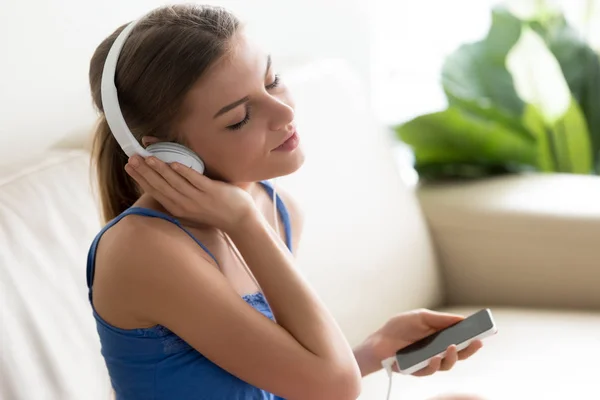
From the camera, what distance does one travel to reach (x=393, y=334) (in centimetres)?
143

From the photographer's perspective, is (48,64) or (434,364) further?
(48,64)

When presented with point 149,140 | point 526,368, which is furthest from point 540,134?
point 149,140

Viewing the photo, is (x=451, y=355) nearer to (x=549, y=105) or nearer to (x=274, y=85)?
(x=274, y=85)

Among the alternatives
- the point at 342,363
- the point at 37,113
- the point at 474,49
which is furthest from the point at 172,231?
the point at 474,49

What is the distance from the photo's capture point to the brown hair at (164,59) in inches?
43.6

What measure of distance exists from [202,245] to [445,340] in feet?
1.27

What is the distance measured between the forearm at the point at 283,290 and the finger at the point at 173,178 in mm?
80

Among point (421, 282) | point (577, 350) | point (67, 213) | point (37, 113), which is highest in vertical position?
point (37, 113)

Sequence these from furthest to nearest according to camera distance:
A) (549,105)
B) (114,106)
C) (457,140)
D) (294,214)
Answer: (549,105), (457,140), (294,214), (114,106)

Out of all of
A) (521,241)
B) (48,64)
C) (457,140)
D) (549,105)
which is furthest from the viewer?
(549,105)

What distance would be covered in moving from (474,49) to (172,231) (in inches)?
63.8

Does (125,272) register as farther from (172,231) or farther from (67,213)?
(67,213)

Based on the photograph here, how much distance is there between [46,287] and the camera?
131 centimetres

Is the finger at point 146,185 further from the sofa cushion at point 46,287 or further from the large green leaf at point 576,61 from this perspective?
the large green leaf at point 576,61
